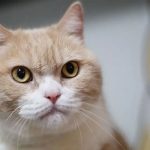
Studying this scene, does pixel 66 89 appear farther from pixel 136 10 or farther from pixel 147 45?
pixel 136 10

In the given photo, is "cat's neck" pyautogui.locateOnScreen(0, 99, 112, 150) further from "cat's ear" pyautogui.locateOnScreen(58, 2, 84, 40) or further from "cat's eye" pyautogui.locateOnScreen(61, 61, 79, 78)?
"cat's ear" pyautogui.locateOnScreen(58, 2, 84, 40)

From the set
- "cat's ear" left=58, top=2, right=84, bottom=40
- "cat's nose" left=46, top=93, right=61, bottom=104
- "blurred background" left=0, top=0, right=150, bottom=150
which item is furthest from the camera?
"blurred background" left=0, top=0, right=150, bottom=150

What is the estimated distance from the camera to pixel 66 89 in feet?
2.85

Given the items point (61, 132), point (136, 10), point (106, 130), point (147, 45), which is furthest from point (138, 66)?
point (61, 132)

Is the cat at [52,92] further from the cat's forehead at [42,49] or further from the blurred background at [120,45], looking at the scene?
the blurred background at [120,45]

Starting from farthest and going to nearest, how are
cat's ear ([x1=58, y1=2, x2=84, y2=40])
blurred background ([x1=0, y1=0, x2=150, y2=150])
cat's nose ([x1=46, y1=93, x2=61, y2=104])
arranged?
blurred background ([x1=0, y1=0, x2=150, y2=150]) → cat's ear ([x1=58, y1=2, x2=84, y2=40]) → cat's nose ([x1=46, y1=93, x2=61, y2=104])

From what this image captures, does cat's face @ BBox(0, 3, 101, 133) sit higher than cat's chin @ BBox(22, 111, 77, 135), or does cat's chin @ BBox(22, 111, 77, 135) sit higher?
cat's face @ BBox(0, 3, 101, 133)

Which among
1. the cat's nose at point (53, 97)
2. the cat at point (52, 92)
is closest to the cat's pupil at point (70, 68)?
the cat at point (52, 92)

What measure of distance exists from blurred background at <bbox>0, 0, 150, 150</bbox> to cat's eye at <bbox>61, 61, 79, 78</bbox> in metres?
0.55

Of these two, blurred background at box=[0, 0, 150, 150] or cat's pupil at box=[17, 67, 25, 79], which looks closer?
cat's pupil at box=[17, 67, 25, 79]

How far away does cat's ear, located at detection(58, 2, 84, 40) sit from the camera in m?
0.98

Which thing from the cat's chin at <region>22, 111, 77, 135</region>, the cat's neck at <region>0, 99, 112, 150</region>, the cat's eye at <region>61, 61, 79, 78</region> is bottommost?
the cat's neck at <region>0, 99, 112, 150</region>

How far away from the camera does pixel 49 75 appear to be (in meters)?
0.88

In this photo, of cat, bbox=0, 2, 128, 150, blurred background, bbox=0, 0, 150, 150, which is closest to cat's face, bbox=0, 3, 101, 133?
cat, bbox=0, 2, 128, 150
